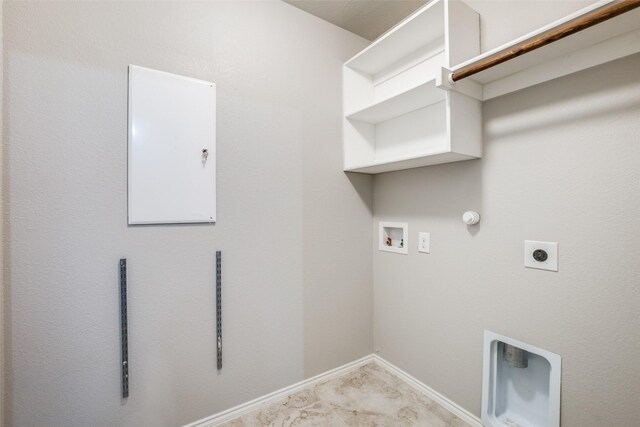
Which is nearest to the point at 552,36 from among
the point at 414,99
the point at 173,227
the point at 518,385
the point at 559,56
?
the point at 559,56

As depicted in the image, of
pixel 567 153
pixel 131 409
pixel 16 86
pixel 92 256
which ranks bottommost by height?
pixel 131 409

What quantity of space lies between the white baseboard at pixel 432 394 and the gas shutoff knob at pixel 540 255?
0.92 m

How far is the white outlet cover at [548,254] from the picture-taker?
1.21 meters

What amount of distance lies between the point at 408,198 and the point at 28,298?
194cm

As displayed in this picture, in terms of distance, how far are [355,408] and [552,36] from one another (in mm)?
1963

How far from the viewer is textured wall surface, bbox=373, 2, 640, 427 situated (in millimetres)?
1053

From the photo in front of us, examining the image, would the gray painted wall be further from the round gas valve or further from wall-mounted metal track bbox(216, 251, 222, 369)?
the round gas valve

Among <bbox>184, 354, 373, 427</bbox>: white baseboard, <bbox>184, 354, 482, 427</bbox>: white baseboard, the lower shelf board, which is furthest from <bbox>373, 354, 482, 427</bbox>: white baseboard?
the lower shelf board

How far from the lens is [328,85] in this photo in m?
1.91

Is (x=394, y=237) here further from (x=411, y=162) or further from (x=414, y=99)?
(x=414, y=99)

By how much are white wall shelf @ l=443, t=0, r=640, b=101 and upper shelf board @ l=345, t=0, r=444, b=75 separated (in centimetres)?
37

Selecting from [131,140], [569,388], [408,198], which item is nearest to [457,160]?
[408,198]

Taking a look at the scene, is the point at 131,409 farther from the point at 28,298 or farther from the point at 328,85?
the point at 328,85

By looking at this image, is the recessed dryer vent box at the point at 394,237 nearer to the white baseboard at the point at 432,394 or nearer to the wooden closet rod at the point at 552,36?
the white baseboard at the point at 432,394
